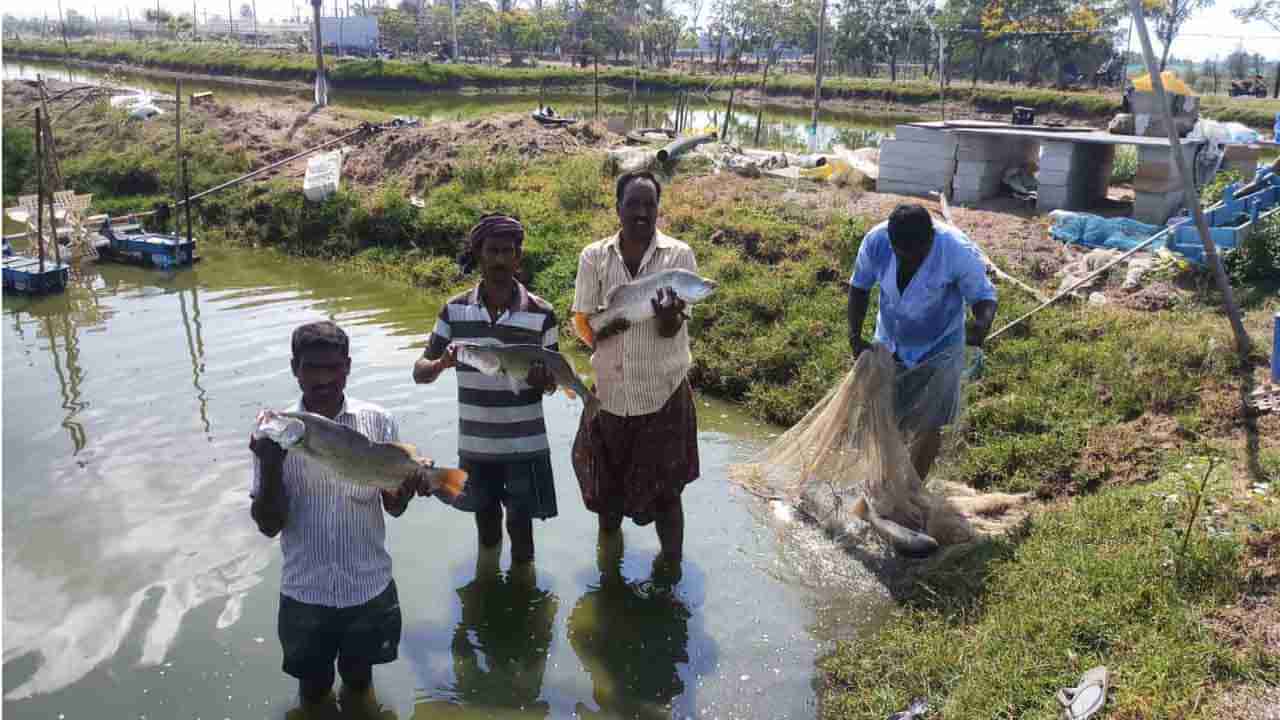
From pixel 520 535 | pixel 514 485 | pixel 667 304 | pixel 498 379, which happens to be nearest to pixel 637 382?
pixel 667 304

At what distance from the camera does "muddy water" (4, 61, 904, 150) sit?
106 feet

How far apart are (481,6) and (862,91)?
4632 cm

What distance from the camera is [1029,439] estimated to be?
637cm

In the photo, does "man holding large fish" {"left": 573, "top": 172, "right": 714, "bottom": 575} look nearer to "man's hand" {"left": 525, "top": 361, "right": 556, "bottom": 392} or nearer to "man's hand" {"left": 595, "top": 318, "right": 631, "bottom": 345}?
"man's hand" {"left": 595, "top": 318, "right": 631, "bottom": 345}

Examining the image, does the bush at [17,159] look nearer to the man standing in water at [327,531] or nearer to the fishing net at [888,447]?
the fishing net at [888,447]

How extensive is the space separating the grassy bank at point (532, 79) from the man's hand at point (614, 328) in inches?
1612

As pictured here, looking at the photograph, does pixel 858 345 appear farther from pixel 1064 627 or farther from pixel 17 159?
pixel 17 159

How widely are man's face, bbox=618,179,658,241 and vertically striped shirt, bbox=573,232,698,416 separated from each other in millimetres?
103

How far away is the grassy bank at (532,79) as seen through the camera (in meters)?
42.7

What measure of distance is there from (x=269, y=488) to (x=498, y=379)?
140 cm

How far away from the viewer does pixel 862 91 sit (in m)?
49.3

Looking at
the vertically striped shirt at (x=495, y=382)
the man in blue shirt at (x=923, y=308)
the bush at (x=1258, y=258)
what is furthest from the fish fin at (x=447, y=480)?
the bush at (x=1258, y=258)

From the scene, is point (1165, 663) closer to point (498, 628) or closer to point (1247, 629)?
point (1247, 629)

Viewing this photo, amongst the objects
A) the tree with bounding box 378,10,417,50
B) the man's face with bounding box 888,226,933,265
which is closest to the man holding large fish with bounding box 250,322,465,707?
the man's face with bounding box 888,226,933,265
